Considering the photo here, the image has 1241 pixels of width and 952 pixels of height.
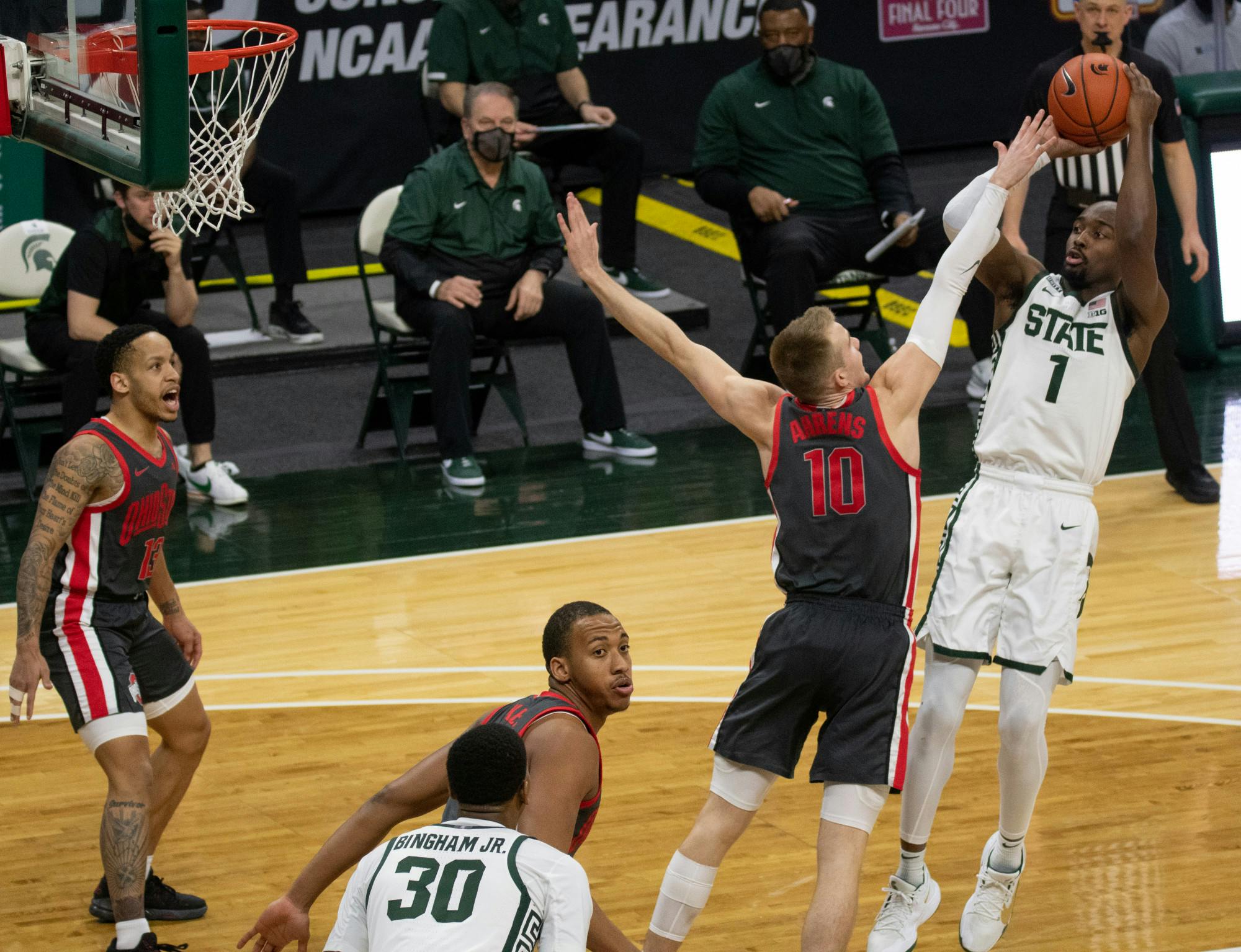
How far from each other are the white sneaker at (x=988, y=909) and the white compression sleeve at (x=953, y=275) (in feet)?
4.44

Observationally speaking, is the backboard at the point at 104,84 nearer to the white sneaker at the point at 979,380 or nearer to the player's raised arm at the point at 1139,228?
the player's raised arm at the point at 1139,228

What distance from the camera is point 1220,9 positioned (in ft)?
35.6

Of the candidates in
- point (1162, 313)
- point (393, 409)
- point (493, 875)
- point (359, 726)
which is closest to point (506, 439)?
point (393, 409)

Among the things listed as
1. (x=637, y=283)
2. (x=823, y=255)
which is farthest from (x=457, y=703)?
(x=637, y=283)

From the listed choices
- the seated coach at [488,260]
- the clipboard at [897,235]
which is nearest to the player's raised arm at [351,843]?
the seated coach at [488,260]

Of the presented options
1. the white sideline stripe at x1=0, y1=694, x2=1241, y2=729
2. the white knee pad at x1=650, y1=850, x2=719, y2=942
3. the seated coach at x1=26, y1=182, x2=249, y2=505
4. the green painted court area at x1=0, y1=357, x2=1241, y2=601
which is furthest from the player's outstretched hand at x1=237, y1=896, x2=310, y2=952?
the seated coach at x1=26, y1=182, x2=249, y2=505

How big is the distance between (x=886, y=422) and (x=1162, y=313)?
113 cm

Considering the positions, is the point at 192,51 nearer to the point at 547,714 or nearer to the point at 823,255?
the point at 547,714

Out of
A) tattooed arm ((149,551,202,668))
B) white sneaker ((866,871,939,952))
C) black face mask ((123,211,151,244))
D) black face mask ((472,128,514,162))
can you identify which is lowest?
white sneaker ((866,871,939,952))

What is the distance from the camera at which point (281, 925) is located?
4.15 meters

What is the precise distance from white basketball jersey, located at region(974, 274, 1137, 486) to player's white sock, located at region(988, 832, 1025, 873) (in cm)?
100

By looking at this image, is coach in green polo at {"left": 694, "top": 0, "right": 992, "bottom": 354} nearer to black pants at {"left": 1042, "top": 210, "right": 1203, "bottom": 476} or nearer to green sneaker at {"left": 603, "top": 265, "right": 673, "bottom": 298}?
green sneaker at {"left": 603, "top": 265, "right": 673, "bottom": 298}

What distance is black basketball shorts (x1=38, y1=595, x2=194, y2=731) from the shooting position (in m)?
5.19

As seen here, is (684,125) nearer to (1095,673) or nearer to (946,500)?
(946,500)
